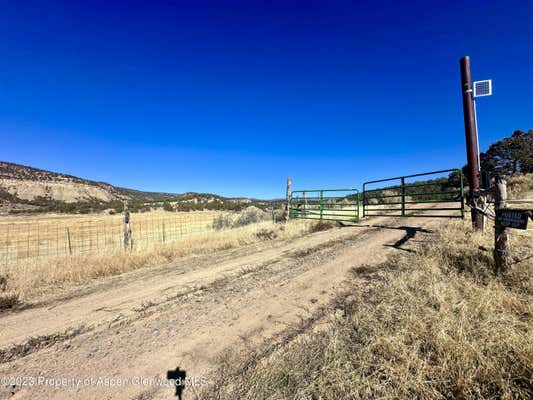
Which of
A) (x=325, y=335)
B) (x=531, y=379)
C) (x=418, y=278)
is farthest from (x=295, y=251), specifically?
(x=531, y=379)

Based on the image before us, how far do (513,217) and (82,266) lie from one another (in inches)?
362

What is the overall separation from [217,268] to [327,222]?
7.66m

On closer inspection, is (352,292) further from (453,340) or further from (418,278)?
(453,340)

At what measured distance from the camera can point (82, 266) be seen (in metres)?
6.46

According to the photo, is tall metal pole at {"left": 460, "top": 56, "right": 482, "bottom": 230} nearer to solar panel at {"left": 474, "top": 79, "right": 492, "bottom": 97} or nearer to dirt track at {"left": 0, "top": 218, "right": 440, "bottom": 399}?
solar panel at {"left": 474, "top": 79, "right": 492, "bottom": 97}

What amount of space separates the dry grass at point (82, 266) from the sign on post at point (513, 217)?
6893mm

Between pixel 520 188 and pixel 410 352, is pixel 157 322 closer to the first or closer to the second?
pixel 410 352

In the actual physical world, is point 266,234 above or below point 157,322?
above

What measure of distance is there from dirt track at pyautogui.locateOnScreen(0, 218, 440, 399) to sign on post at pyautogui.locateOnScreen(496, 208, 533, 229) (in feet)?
7.63

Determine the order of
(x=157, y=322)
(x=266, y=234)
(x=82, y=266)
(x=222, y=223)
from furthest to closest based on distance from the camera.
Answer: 1. (x=222, y=223)
2. (x=266, y=234)
3. (x=82, y=266)
4. (x=157, y=322)

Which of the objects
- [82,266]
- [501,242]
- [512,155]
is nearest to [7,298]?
[82,266]

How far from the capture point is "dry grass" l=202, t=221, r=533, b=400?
1928 mm

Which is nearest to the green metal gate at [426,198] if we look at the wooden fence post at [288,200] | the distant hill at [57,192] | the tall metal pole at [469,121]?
the tall metal pole at [469,121]

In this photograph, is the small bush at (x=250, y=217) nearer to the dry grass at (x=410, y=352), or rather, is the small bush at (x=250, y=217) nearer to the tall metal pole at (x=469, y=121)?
the tall metal pole at (x=469, y=121)
